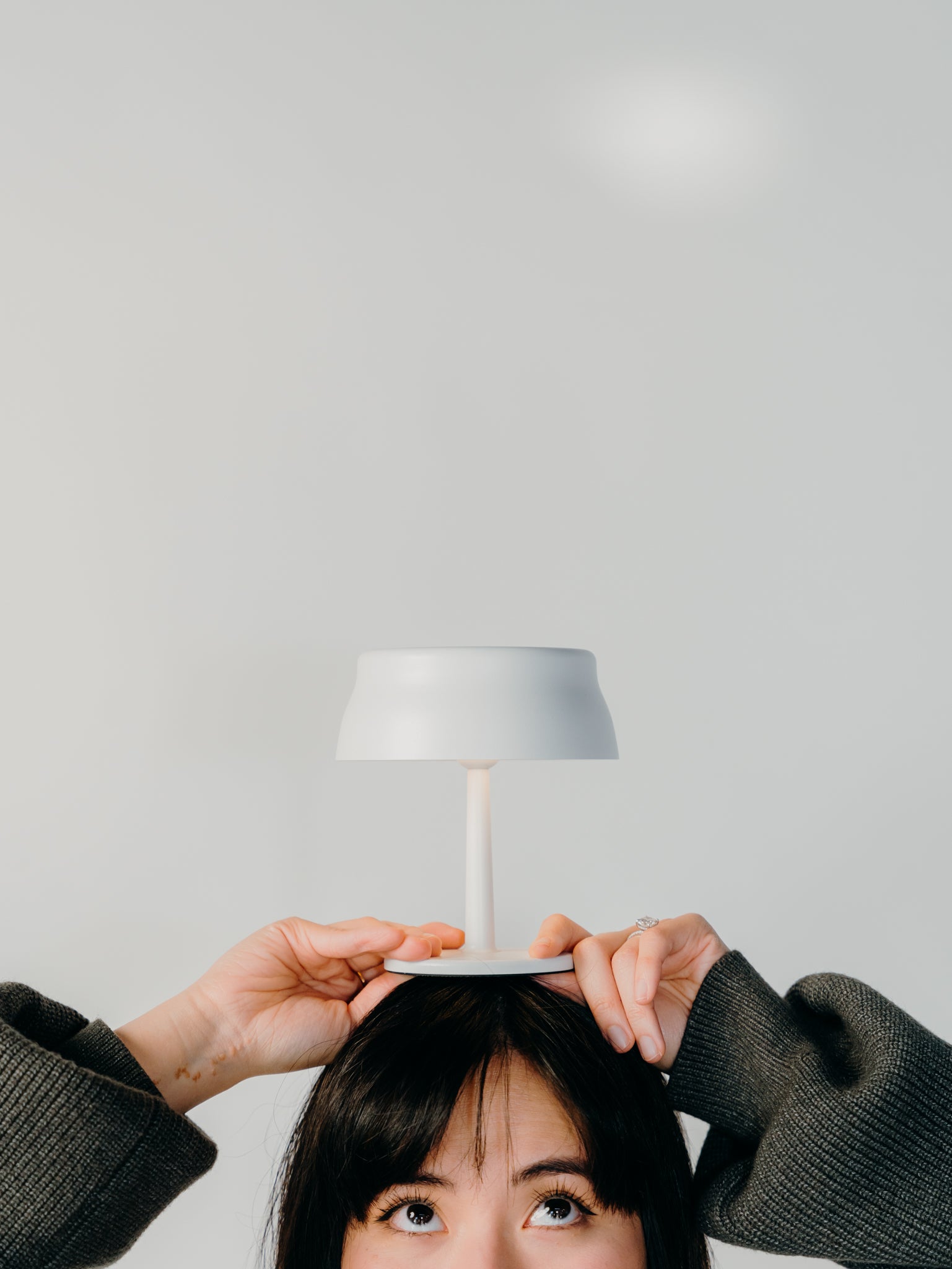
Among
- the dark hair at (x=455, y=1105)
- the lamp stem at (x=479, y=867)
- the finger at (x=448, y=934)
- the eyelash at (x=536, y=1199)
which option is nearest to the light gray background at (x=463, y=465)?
the lamp stem at (x=479, y=867)

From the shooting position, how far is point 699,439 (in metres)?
2.13

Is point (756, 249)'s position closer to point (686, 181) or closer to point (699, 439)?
point (686, 181)

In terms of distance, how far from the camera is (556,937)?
49.2 inches

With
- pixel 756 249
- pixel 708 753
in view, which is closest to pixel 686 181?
pixel 756 249

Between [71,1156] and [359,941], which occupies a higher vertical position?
[359,941]

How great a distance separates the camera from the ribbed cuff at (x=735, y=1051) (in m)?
1.16

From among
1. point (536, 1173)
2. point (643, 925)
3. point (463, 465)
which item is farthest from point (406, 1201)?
point (463, 465)

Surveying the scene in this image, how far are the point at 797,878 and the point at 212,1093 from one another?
116 centimetres

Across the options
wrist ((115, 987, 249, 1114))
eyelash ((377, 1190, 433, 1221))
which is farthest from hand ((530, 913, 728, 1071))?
wrist ((115, 987, 249, 1114))

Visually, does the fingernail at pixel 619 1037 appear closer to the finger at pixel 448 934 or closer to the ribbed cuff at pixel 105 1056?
the finger at pixel 448 934

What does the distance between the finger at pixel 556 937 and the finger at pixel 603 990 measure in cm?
3

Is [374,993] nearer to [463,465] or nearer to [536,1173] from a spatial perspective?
[536,1173]

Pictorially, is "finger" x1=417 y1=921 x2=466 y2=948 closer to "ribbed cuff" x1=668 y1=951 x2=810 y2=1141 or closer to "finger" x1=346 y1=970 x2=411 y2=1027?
"finger" x1=346 y1=970 x2=411 y2=1027

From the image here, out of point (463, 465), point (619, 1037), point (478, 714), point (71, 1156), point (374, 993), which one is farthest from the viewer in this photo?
point (463, 465)
